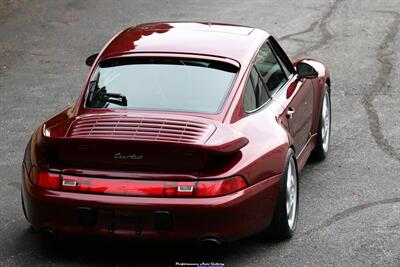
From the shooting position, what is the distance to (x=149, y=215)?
Answer: 599 centimetres

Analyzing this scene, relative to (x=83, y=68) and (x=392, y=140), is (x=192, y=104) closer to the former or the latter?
(x=392, y=140)

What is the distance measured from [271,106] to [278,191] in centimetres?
91

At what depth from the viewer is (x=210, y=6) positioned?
17.6 meters

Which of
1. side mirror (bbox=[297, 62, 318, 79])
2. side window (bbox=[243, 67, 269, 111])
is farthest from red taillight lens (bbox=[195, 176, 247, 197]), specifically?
side mirror (bbox=[297, 62, 318, 79])

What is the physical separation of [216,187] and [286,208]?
0.86m

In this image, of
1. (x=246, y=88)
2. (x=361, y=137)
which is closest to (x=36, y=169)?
(x=246, y=88)

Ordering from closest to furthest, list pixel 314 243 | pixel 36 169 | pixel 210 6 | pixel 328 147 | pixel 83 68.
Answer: pixel 36 169 → pixel 314 243 → pixel 328 147 → pixel 83 68 → pixel 210 6

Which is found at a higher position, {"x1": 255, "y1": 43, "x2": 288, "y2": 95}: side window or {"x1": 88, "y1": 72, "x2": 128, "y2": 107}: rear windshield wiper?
{"x1": 88, "y1": 72, "x2": 128, "y2": 107}: rear windshield wiper

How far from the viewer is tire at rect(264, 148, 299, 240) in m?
6.60

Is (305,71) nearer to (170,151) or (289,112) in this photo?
(289,112)

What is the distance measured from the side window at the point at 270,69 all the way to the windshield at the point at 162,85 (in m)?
0.50

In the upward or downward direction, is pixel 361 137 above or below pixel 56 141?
below

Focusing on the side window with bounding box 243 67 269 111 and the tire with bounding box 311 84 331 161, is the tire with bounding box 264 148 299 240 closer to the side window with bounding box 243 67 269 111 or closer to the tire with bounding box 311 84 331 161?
the side window with bounding box 243 67 269 111

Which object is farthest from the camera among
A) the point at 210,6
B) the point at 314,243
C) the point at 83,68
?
the point at 210,6
